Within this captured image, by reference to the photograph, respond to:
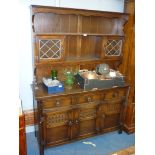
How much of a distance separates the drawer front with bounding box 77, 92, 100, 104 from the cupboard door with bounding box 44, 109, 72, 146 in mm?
227

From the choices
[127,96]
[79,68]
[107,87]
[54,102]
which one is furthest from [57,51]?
[127,96]

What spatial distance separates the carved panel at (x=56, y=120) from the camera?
92.0 inches

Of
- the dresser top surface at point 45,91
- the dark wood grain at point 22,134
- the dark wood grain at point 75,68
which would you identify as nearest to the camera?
the dark wood grain at point 22,134

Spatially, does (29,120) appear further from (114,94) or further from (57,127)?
(114,94)

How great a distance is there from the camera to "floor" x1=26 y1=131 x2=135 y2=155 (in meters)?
2.51

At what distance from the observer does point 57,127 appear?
7.97 feet

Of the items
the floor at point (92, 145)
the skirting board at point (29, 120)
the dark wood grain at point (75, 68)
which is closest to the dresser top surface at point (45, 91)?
the dark wood grain at point (75, 68)

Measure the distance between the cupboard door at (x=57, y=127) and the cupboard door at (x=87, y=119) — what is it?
19cm

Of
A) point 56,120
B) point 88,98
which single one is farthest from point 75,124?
point 88,98

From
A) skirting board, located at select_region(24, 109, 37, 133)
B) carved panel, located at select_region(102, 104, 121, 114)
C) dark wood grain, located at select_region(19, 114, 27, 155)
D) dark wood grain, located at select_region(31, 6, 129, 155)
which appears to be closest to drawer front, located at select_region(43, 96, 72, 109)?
dark wood grain, located at select_region(31, 6, 129, 155)

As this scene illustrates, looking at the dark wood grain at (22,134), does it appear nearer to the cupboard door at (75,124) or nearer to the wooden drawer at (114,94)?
the cupboard door at (75,124)

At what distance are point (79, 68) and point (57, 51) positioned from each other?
496mm

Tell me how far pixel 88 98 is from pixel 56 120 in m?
0.52
